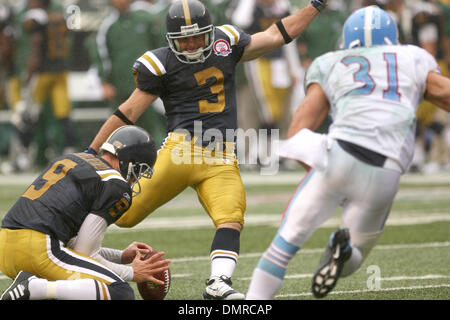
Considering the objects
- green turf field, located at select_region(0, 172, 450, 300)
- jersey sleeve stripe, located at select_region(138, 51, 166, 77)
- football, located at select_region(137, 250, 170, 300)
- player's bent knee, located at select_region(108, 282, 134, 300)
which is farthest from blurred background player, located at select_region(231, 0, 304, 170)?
player's bent knee, located at select_region(108, 282, 134, 300)

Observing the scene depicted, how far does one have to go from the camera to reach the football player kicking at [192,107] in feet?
19.1

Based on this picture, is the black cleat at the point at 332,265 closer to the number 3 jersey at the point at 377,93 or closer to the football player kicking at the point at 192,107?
the number 3 jersey at the point at 377,93

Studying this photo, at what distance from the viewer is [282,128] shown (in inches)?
575

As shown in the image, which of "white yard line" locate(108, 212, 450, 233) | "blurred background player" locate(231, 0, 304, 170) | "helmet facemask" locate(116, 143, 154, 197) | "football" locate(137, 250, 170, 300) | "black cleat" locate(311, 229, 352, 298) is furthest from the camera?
"blurred background player" locate(231, 0, 304, 170)

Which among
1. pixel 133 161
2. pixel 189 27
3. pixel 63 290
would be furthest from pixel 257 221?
pixel 63 290

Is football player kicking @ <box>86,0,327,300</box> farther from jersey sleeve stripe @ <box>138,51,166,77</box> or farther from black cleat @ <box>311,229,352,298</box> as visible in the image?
black cleat @ <box>311,229,352,298</box>

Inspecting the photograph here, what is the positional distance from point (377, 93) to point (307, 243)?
3599mm

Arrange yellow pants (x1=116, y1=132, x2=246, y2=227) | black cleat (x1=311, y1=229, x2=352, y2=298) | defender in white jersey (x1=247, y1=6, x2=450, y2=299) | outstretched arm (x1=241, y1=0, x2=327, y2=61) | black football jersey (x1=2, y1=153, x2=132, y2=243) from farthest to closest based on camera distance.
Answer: outstretched arm (x1=241, y1=0, x2=327, y2=61), yellow pants (x1=116, y1=132, x2=246, y2=227), black football jersey (x1=2, y1=153, x2=132, y2=243), defender in white jersey (x1=247, y1=6, x2=450, y2=299), black cleat (x1=311, y1=229, x2=352, y2=298)

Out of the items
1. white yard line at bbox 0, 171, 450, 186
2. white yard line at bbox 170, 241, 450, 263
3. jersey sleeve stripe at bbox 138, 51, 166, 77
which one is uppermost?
jersey sleeve stripe at bbox 138, 51, 166, 77

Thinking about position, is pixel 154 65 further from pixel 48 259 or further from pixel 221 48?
pixel 48 259

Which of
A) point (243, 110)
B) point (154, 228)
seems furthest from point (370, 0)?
point (154, 228)

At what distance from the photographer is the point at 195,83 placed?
5930 mm

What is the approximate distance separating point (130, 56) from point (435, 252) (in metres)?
7.49

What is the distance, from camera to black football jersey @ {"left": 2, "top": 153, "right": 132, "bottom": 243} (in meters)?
4.90
